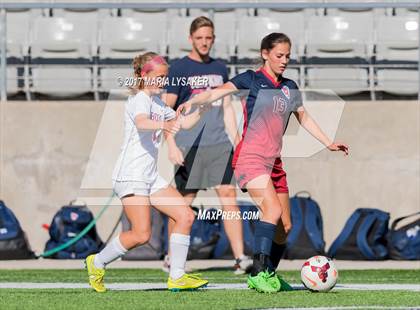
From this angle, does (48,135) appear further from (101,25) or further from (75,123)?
(101,25)

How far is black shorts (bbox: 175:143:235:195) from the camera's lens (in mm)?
10594

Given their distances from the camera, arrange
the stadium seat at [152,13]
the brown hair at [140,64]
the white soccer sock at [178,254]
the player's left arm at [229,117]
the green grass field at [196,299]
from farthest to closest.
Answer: the stadium seat at [152,13]
the player's left arm at [229,117]
the white soccer sock at [178,254]
the brown hair at [140,64]
the green grass field at [196,299]

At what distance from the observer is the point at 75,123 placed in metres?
13.2

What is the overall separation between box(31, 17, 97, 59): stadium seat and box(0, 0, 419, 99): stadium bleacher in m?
0.01

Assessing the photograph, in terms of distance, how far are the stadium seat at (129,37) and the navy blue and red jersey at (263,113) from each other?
5.76 metres

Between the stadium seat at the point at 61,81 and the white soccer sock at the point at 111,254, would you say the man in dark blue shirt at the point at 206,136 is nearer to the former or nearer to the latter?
the white soccer sock at the point at 111,254

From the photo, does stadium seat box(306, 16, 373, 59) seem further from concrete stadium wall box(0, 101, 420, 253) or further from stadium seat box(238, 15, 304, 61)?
concrete stadium wall box(0, 101, 420, 253)

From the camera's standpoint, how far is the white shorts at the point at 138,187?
8.23m

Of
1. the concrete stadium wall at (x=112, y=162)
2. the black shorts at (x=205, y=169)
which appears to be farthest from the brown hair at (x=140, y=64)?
the concrete stadium wall at (x=112, y=162)

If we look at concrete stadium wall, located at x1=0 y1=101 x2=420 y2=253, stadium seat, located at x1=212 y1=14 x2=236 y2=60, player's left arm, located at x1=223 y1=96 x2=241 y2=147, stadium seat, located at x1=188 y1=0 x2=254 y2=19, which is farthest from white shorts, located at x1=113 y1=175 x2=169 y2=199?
stadium seat, located at x1=188 y1=0 x2=254 y2=19

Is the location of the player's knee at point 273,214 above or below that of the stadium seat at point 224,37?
below

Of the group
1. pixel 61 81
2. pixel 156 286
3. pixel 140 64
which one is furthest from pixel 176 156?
pixel 61 81

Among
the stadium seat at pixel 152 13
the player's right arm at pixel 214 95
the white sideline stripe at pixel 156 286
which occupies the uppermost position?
the stadium seat at pixel 152 13

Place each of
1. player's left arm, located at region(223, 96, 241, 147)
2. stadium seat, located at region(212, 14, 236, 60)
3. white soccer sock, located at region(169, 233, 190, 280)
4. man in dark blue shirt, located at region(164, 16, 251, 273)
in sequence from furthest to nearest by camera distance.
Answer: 1. stadium seat, located at region(212, 14, 236, 60)
2. player's left arm, located at region(223, 96, 241, 147)
3. man in dark blue shirt, located at region(164, 16, 251, 273)
4. white soccer sock, located at region(169, 233, 190, 280)
